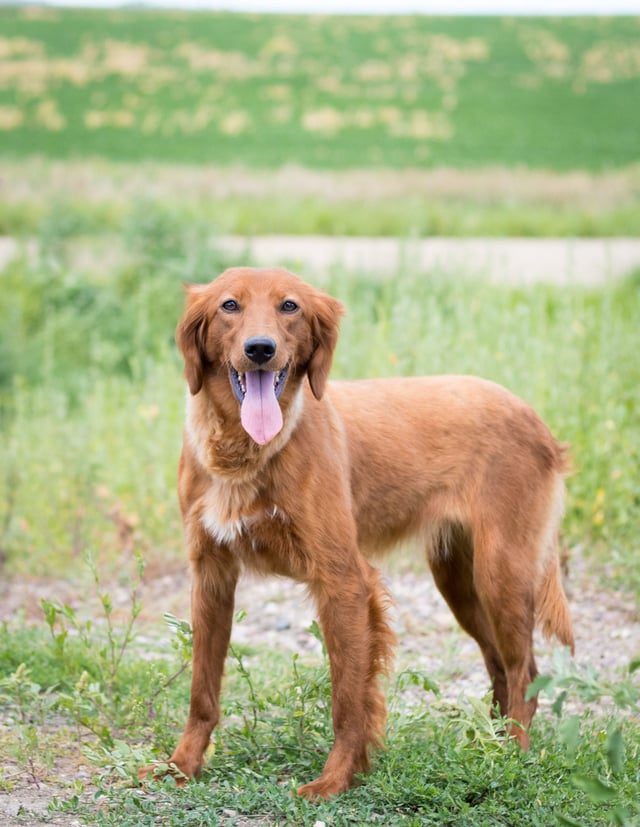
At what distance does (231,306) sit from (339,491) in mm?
673

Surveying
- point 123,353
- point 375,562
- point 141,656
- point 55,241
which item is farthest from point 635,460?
point 55,241

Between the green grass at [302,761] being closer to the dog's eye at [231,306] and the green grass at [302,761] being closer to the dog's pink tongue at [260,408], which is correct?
the dog's pink tongue at [260,408]

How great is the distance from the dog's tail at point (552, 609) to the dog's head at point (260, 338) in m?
1.21

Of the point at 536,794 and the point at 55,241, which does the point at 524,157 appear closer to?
the point at 55,241

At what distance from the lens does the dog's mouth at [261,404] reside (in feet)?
10.6

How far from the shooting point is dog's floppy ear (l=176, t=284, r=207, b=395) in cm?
343

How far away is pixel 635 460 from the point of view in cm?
572

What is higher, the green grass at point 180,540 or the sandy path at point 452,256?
the sandy path at point 452,256

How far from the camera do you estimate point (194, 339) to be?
3455 millimetres

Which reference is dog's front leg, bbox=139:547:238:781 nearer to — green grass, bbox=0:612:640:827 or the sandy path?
green grass, bbox=0:612:640:827

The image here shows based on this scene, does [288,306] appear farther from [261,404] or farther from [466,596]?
[466,596]

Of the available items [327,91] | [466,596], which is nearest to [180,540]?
[466,596]

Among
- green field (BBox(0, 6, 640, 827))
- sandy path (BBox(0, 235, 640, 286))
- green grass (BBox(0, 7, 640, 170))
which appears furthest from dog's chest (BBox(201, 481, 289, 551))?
green grass (BBox(0, 7, 640, 170))

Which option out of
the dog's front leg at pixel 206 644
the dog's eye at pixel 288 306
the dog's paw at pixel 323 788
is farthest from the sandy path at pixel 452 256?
the dog's paw at pixel 323 788
